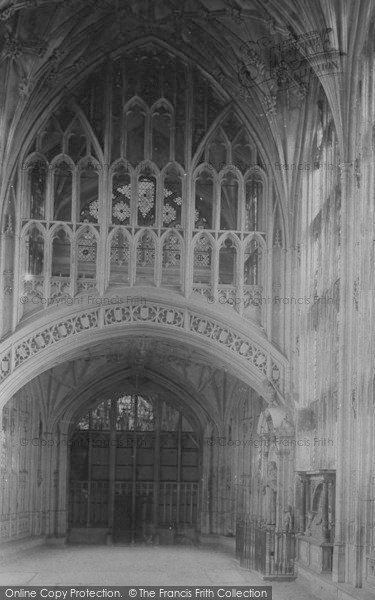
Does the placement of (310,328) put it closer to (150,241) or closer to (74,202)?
(150,241)

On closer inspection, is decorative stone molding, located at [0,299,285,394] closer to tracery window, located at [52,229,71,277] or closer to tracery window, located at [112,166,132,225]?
tracery window, located at [52,229,71,277]

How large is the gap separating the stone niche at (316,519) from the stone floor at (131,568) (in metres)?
0.68

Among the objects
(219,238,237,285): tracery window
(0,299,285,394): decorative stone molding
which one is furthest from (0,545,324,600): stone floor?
(219,238,237,285): tracery window

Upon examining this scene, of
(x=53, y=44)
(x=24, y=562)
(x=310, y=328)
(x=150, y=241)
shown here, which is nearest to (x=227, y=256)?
(x=150, y=241)

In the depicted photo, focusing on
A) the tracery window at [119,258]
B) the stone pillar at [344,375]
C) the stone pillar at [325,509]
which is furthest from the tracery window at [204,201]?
the stone pillar at [325,509]

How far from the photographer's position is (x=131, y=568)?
26188 millimetres

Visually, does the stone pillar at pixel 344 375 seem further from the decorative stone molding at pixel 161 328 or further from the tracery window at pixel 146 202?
the tracery window at pixel 146 202

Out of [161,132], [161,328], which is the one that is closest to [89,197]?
[161,132]

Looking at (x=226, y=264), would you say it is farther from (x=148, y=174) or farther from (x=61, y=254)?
(x=61, y=254)

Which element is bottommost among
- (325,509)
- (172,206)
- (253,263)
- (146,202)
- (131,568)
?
(131,568)

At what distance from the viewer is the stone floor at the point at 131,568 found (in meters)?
22.8

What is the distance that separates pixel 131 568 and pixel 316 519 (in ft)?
18.7

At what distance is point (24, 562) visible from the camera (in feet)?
91.0

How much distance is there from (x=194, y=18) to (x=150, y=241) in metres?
5.61
